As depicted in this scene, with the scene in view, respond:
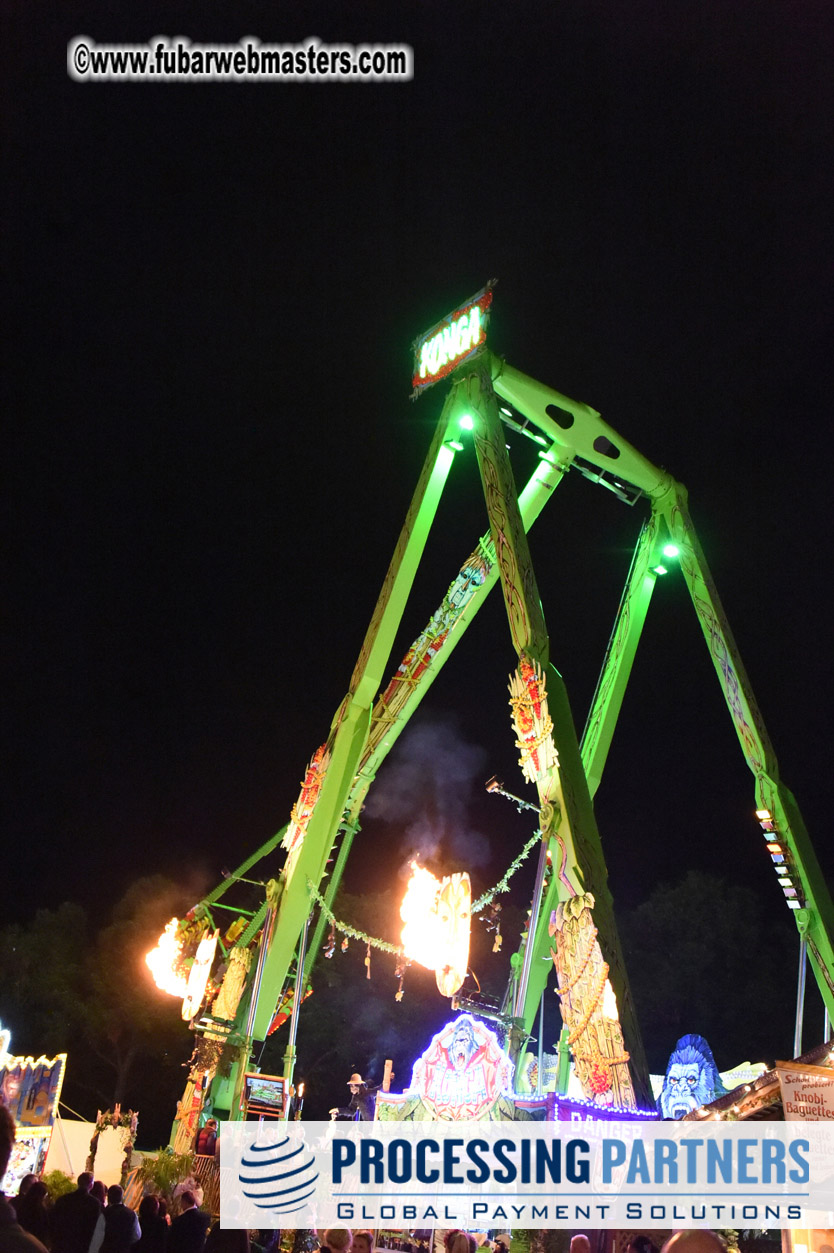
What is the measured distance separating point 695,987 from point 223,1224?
26.5 metres

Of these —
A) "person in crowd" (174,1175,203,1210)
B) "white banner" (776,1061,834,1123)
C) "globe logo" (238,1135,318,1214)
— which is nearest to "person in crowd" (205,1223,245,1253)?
"person in crowd" (174,1175,203,1210)

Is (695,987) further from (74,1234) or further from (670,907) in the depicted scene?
(74,1234)

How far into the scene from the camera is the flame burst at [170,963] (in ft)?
70.9

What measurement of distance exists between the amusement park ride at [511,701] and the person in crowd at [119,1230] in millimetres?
8088

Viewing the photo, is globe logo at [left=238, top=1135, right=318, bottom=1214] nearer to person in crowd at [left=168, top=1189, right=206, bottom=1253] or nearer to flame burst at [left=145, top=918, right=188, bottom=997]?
person in crowd at [left=168, top=1189, right=206, bottom=1253]

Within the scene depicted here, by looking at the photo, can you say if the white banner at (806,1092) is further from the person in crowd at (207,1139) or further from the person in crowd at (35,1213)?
the person in crowd at (207,1139)

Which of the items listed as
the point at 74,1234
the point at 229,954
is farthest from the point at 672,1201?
the point at 229,954

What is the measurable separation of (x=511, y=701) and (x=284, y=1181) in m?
7.02

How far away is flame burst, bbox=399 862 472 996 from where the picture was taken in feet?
59.6

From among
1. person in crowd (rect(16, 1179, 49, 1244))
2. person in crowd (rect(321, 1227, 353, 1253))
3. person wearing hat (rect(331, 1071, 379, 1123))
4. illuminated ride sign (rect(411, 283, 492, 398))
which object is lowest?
person in crowd (rect(321, 1227, 353, 1253))

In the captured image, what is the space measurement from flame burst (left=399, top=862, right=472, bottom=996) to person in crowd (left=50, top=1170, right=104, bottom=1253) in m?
12.8

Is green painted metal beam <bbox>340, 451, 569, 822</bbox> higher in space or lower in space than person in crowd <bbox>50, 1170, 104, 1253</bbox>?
higher

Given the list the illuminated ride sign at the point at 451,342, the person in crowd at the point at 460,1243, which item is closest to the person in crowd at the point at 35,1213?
the person in crowd at the point at 460,1243

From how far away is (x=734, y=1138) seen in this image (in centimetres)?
902
